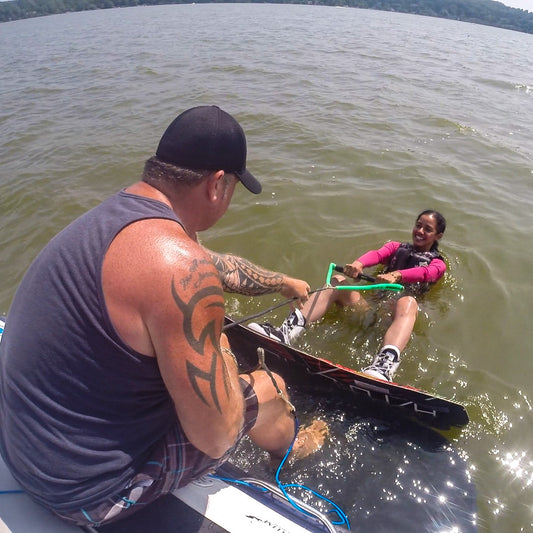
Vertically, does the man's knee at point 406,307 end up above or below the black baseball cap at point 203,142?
below

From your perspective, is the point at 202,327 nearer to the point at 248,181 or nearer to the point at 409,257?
the point at 248,181

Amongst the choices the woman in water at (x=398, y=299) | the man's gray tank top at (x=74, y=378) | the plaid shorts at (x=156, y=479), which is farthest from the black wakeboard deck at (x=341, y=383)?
the man's gray tank top at (x=74, y=378)

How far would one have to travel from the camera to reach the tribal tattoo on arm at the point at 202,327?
1602 millimetres

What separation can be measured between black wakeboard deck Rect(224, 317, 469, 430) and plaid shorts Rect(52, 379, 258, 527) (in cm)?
138

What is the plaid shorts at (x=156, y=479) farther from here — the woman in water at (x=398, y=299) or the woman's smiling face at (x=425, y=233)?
the woman's smiling face at (x=425, y=233)

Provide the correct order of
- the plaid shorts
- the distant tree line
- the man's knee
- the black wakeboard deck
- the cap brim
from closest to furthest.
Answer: the plaid shorts
the cap brim
the black wakeboard deck
the man's knee
the distant tree line

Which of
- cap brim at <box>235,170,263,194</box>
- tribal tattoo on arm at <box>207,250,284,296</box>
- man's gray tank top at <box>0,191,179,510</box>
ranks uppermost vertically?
cap brim at <box>235,170,263,194</box>

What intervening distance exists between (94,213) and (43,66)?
861 inches

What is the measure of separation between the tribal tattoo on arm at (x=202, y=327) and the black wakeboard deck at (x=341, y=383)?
1669 millimetres

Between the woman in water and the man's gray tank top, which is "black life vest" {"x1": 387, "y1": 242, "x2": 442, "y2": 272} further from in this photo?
the man's gray tank top

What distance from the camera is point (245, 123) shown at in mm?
11156

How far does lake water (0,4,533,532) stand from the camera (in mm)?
4109

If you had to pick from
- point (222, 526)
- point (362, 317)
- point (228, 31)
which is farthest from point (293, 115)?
point (228, 31)

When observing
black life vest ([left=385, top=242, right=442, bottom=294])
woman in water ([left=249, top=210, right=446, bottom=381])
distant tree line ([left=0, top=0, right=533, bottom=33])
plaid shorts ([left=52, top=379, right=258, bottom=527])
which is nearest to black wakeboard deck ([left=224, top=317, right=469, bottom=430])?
woman in water ([left=249, top=210, right=446, bottom=381])
